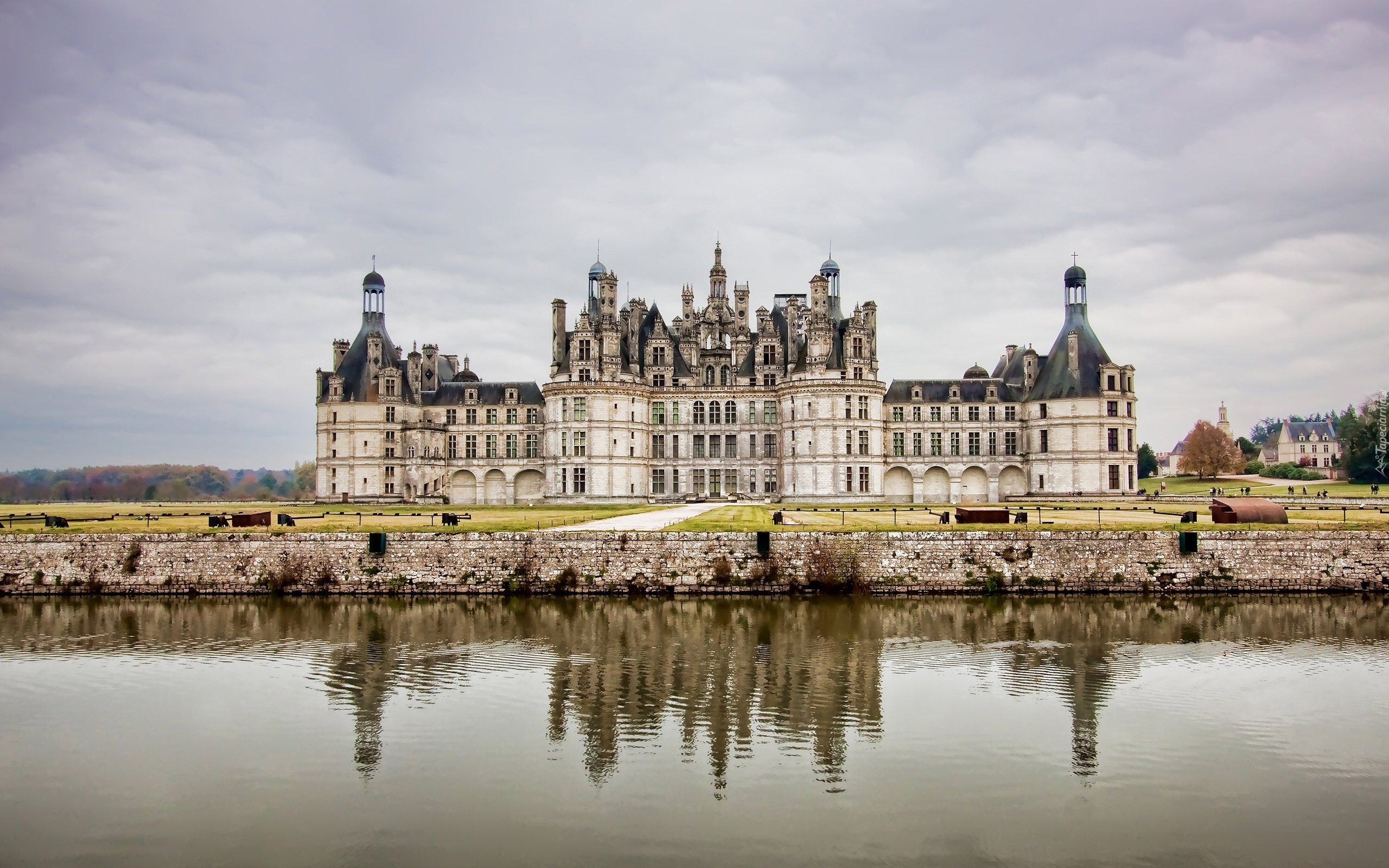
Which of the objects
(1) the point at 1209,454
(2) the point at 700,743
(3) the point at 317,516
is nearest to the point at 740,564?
(2) the point at 700,743

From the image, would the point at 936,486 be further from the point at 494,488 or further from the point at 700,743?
the point at 700,743

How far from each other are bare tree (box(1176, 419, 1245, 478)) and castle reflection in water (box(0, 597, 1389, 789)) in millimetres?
65305

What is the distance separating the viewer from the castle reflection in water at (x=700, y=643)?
18.3 m

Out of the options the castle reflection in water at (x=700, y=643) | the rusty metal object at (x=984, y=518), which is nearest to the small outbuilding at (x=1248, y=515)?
the castle reflection in water at (x=700, y=643)

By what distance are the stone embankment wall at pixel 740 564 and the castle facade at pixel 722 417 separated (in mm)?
32397

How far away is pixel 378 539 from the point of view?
3503cm

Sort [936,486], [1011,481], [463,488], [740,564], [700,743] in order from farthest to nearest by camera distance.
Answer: [463,488]
[936,486]
[1011,481]
[740,564]
[700,743]

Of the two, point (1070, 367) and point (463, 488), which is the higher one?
point (1070, 367)

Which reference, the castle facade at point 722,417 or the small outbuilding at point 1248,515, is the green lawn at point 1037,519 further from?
the castle facade at point 722,417

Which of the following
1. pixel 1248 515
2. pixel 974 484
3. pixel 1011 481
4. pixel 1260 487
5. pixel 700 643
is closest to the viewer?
pixel 700 643

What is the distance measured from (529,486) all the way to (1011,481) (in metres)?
37.6

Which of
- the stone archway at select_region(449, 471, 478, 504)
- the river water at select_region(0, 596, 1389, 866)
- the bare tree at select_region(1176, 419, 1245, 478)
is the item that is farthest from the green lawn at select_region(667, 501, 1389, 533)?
the bare tree at select_region(1176, 419, 1245, 478)

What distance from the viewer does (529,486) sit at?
247ft

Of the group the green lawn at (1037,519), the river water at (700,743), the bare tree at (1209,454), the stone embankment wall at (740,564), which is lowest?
the river water at (700,743)
